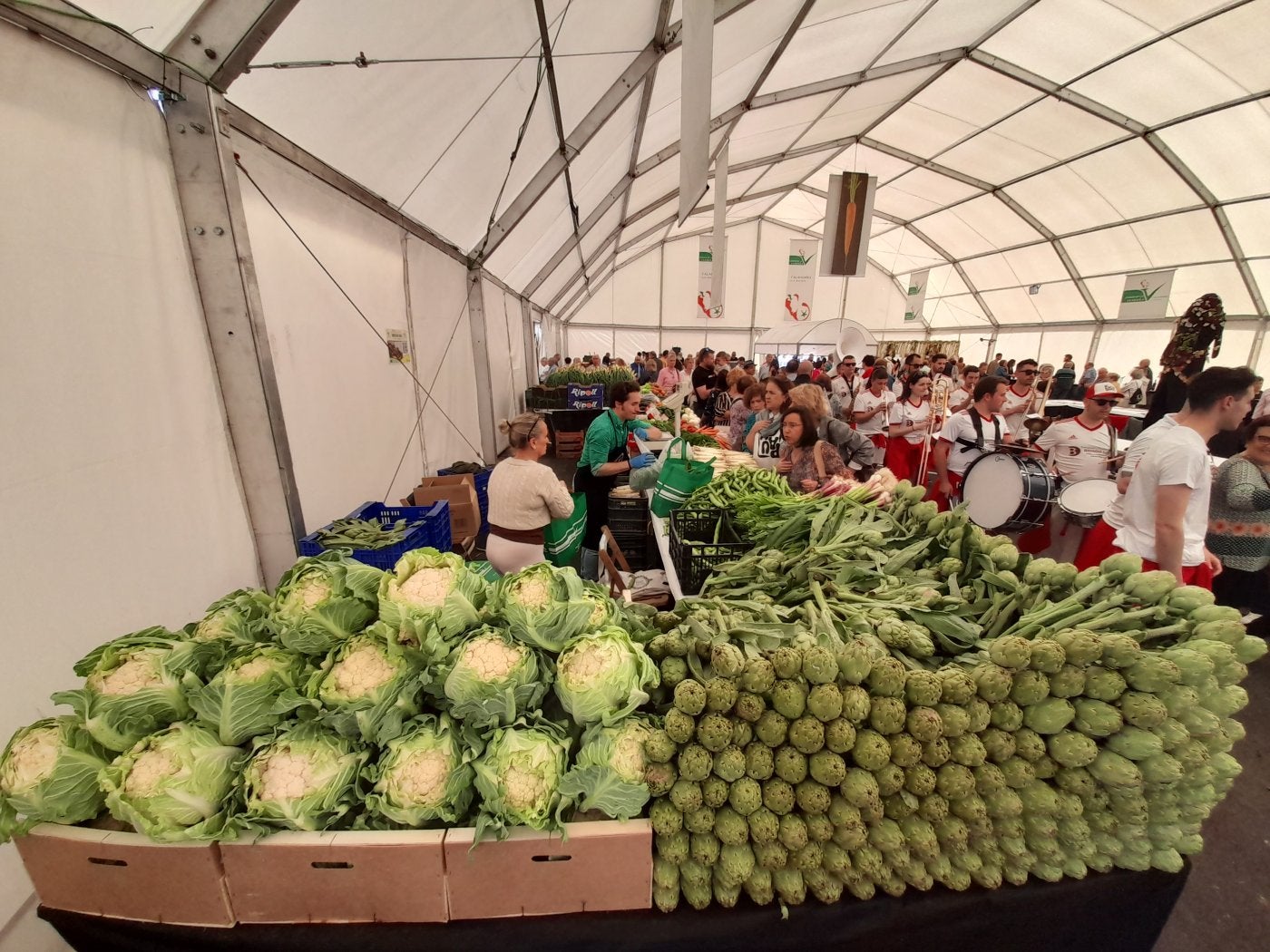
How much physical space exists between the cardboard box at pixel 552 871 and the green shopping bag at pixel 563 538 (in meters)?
2.30

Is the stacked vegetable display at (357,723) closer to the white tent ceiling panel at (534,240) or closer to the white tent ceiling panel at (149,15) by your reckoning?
the white tent ceiling panel at (149,15)

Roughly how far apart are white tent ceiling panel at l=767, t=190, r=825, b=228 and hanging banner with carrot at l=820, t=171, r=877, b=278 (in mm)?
11837

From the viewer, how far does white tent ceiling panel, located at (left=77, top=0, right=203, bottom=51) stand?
6.29ft

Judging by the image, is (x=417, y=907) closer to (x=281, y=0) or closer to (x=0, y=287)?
(x=0, y=287)

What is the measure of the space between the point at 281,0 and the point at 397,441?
3428 millimetres

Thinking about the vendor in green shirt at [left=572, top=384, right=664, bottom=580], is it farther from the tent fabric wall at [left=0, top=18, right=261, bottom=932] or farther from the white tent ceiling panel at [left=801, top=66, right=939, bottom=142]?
the white tent ceiling panel at [left=801, top=66, right=939, bottom=142]

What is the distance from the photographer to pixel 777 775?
1246 mm

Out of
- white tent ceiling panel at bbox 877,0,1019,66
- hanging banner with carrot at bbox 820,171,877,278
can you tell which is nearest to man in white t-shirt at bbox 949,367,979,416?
hanging banner with carrot at bbox 820,171,877,278

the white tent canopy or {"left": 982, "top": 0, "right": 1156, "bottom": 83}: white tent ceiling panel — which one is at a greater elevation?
{"left": 982, "top": 0, "right": 1156, "bottom": 83}: white tent ceiling panel

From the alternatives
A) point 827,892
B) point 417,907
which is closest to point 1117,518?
point 827,892

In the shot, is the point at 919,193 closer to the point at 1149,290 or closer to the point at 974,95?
the point at 974,95

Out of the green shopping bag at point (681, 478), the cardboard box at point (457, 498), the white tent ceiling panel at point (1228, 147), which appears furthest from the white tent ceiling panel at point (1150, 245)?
the cardboard box at point (457, 498)

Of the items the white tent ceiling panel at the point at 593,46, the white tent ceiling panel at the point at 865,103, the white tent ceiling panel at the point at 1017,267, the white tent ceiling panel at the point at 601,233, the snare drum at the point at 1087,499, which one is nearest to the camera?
the white tent ceiling panel at the point at 593,46

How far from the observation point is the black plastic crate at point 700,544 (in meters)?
2.40
